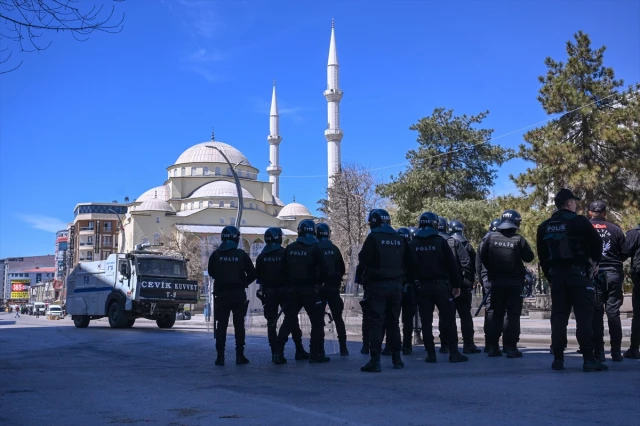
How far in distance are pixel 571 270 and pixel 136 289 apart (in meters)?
14.6

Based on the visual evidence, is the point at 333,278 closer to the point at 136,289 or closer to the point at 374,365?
the point at 374,365

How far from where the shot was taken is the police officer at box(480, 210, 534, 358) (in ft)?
29.1

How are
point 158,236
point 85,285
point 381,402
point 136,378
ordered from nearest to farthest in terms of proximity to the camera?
point 381,402, point 136,378, point 85,285, point 158,236

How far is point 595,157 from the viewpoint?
23391 millimetres

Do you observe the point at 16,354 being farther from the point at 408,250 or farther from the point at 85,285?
the point at 85,285

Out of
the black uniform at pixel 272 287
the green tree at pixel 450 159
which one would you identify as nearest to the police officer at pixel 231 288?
the black uniform at pixel 272 287

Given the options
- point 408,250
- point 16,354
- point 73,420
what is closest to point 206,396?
point 73,420

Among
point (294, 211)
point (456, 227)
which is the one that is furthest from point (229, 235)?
point (294, 211)

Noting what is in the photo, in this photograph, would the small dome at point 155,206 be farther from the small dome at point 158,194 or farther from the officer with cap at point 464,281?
the officer with cap at point 464,281

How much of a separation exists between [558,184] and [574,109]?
2.63 meters

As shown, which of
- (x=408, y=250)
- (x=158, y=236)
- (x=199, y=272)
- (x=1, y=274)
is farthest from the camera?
(x=1, y=274)

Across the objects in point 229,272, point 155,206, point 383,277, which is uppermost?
point 155,206

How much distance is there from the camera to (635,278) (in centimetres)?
823

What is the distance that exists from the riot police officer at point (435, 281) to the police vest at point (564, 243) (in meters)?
1.34
